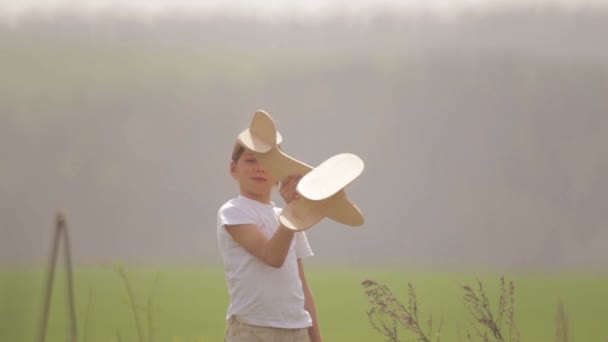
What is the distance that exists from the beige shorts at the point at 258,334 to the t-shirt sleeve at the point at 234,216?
192mm

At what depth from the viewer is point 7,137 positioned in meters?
2.30

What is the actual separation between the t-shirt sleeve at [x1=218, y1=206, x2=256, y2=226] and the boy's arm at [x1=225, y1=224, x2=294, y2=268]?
1 cm

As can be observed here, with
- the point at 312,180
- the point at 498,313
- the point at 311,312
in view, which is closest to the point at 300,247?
the point at 311,312

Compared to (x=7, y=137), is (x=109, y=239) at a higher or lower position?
lower

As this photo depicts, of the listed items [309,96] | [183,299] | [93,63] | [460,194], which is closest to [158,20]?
[93,63]

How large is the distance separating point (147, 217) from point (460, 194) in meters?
0.94

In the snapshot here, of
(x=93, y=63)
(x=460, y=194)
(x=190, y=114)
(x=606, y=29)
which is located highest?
(x=606, y=29)

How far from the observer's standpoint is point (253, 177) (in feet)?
5.19

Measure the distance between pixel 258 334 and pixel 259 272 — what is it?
119mm

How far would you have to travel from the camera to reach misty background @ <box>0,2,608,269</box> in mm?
2283

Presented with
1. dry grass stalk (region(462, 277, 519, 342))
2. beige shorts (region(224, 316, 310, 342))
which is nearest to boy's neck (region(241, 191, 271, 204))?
beige shorts (region(224, 316, 310, 342))

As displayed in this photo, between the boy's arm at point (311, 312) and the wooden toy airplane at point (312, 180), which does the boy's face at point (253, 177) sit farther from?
the boy's arm at point (311, 312)

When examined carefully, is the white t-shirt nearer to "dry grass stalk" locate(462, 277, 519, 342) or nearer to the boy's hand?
the boy's hand

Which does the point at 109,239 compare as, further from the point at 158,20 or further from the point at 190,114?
the point at 158,20
